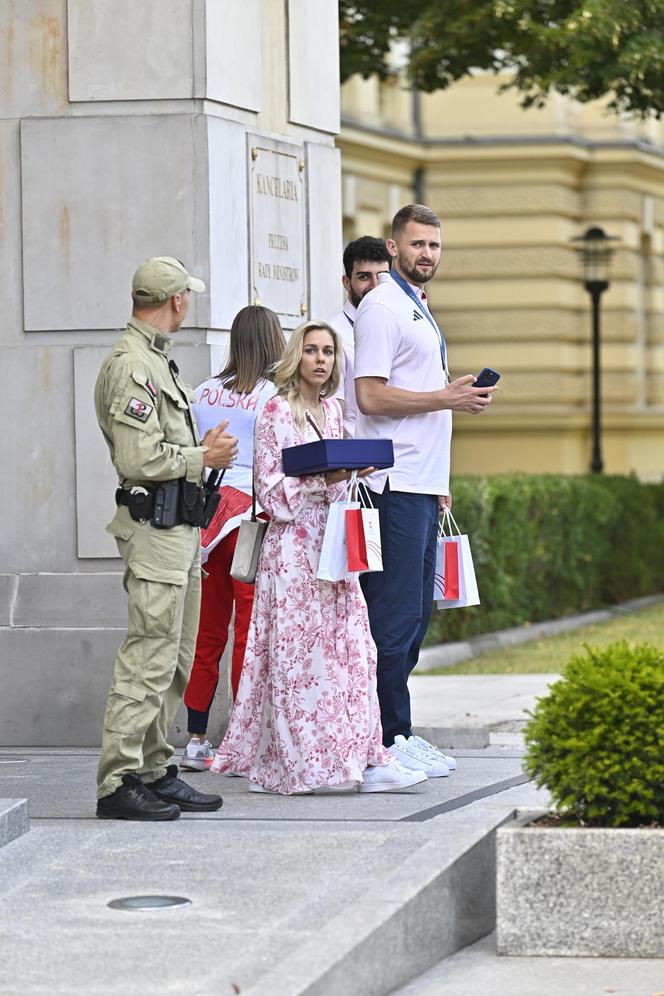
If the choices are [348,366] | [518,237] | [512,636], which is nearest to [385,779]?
[348,366]

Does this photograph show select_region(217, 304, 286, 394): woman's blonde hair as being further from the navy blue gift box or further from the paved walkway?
the paved walkway

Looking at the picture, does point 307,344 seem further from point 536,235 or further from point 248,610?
point 536,235

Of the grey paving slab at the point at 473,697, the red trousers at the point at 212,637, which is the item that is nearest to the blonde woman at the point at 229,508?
the red trousers at the point at 212,637

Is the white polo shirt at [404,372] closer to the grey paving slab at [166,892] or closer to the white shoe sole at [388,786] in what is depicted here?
the white shoe sole at [388,786]

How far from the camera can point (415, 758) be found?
786 cm

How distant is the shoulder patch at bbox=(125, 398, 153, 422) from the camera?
675 cm

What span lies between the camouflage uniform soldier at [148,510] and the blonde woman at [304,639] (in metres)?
0.55

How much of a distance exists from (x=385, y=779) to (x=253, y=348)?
68.2 inches

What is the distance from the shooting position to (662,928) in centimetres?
559

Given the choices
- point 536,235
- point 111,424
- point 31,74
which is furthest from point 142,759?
point 536,235

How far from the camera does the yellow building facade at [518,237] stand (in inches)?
1094

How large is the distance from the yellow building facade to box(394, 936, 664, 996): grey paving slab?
72.1 ft

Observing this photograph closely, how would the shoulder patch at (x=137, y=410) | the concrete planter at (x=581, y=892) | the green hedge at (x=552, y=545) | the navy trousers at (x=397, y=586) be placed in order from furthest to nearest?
the green hedge at (x=552, y=545), the navy trousers at (x=397, y=586), the shoulder patch at (x=137, y=410), the concrete planter at (x=581, y=892)

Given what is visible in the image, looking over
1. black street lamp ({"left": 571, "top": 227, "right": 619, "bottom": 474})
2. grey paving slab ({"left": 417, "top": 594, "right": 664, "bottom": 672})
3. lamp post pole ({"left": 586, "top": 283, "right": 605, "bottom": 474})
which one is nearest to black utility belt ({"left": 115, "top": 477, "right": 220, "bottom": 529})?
grey paving slab ({"left": 417, "top": 594, "right": 664, "bottom": 672})
